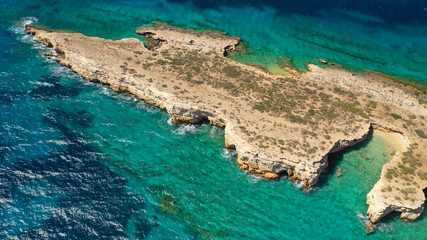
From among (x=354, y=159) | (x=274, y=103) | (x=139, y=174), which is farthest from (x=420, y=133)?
(x=139, y=174)

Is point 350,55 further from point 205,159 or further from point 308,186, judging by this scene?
point 205,159

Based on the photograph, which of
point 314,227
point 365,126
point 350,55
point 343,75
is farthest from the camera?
point 350,55

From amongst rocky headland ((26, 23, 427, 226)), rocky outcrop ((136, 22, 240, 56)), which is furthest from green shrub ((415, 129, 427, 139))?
rocky outcrop ((136, 22, 240, 56))

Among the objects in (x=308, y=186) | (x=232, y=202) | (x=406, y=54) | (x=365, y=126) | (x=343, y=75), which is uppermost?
(x=406, y=54)

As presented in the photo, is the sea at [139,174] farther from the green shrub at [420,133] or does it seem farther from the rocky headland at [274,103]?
the green shrub at [420,133]

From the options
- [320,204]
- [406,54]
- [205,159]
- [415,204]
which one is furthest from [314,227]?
[406,54]

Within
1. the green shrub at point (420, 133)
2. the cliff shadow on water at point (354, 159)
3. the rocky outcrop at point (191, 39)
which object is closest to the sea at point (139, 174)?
the cliff shadow on water at point (354, 159)
